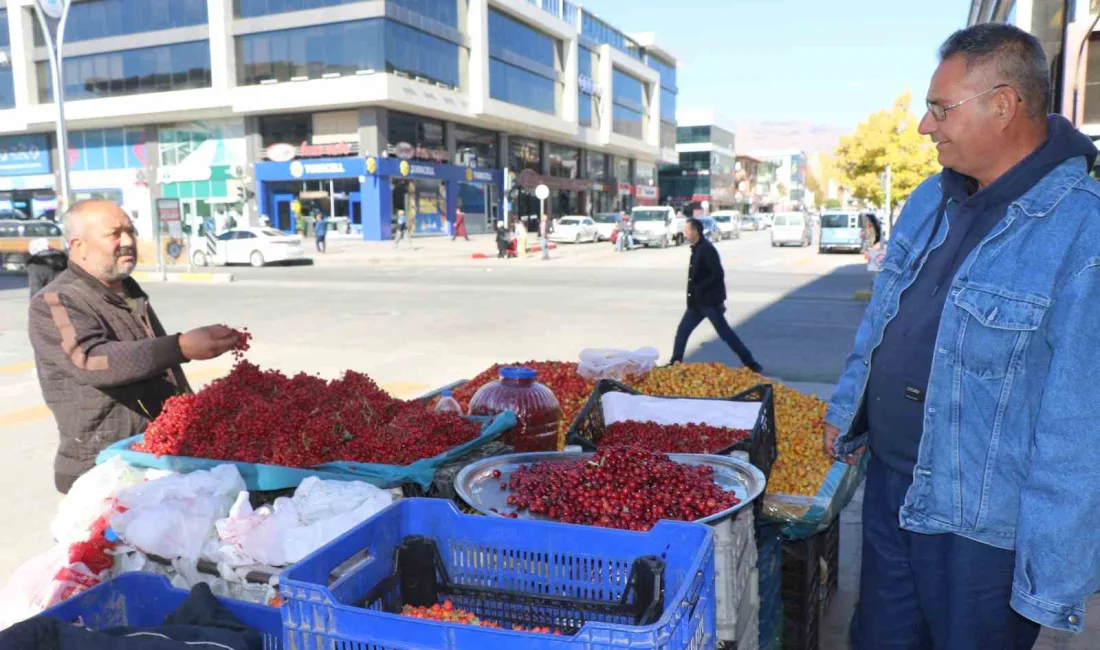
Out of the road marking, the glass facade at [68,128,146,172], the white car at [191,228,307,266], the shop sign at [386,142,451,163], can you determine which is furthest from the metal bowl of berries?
the glass facade at [68,128,146,172]

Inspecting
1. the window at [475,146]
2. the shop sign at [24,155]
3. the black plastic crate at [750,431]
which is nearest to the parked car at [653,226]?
the window at [475,146]

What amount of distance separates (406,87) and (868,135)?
26103 mm

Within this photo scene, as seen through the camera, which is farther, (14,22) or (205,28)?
(14,22)

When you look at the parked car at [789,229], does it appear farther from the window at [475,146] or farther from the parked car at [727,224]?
the window at [475,146]

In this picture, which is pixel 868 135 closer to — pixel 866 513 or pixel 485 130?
pixel 485 130

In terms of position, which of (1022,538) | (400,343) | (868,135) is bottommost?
(400,343)

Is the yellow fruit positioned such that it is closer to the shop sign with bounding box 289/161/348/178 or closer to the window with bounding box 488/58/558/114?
the shop sign with bounding box 289/161/348/178

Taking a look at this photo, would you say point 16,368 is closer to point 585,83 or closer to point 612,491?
point 612,491

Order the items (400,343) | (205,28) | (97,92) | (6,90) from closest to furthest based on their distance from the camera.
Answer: (400,343), (205,28), (97,92), (6,90)

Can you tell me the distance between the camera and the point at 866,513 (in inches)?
100

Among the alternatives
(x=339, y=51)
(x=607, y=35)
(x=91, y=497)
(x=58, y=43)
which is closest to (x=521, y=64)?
(x=339, y=51)

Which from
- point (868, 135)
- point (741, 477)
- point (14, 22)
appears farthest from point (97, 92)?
point (741, 477)

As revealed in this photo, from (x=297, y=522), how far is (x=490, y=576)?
93 cm

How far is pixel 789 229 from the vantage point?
43.4 metres
